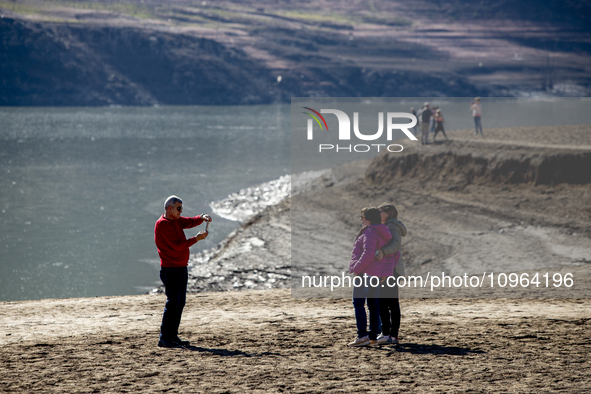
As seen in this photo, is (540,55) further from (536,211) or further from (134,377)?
(134,377)

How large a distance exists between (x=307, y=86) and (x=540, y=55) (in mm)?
86096

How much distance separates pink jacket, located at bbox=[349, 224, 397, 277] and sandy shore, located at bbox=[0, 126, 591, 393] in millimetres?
1017

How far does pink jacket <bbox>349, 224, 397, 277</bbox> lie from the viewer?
613 cm

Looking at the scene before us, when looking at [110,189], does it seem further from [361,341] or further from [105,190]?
[361,341]

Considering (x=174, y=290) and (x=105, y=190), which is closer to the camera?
(x=174, y=290)

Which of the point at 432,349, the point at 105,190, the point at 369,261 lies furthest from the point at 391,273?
the point at 105,190

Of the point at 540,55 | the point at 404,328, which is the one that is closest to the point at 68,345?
the point at 404,328

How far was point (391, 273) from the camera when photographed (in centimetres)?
631

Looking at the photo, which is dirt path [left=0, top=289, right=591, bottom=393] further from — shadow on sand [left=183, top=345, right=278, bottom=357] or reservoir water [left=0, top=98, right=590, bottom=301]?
reservoir water [left=0, top=98, right=590, bottom=301]

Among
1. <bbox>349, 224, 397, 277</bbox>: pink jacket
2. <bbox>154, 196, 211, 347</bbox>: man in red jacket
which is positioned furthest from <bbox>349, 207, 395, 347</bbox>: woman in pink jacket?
<bbox>154, 196, 211, 347</bbox>: man in red jacket

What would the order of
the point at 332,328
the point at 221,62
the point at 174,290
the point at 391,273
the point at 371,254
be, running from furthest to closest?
1. the point at 221,62
2. the point at 332,328
3. the point at 174,290
4. the point at 391,273
5. the point at 371,254

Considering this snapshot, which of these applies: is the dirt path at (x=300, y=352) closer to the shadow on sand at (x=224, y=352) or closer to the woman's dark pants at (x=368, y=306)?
the shadow on sand at (x=224, y=352)

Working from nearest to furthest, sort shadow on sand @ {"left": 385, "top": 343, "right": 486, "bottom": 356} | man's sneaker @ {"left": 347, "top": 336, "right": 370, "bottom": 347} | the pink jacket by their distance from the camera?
the pink jacket, shadow on sand @ {"left": 385, "top": 343, "right": 486, "bottom": 356}, man's sneaker @ {"left": 347, "top": 336, "right": 370, "bottom": 347}

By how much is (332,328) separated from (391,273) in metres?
1.84
